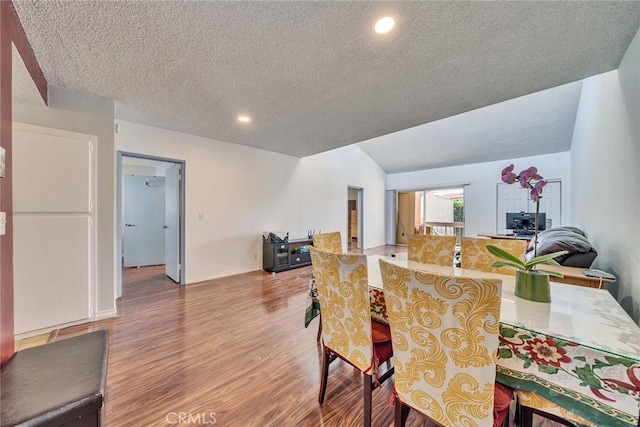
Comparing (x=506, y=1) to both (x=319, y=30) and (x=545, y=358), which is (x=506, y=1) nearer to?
(x=319, y=30)

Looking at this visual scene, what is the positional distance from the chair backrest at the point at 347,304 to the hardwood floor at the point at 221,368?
46 cm

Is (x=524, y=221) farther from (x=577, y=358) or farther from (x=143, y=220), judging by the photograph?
(x=143, y=220)

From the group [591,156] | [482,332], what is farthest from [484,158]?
[482,332]

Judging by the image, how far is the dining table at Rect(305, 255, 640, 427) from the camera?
782 millimetres

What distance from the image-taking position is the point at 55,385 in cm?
79

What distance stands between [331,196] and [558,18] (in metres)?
5.03

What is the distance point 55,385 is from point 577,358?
1.80 metres

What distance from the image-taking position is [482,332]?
791mm

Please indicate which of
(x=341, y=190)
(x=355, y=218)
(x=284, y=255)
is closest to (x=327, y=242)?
(x=284, y=255)

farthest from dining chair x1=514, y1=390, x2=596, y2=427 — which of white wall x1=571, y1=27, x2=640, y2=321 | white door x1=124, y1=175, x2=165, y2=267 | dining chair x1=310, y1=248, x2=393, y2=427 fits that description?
white door x1=124, y1=175, x2=165, y2=267

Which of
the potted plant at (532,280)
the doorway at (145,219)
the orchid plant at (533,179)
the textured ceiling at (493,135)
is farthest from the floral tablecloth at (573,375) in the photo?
the textured ceiling at (493,135)

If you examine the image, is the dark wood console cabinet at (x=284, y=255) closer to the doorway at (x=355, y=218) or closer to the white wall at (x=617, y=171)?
the doorway at (x=355, y=218)

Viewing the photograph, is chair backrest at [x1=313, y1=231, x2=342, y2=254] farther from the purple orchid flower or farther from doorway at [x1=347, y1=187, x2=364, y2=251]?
doorway at [x1=347, y1=187, x2=364, y2=251]

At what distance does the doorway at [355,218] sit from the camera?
23.7ft
